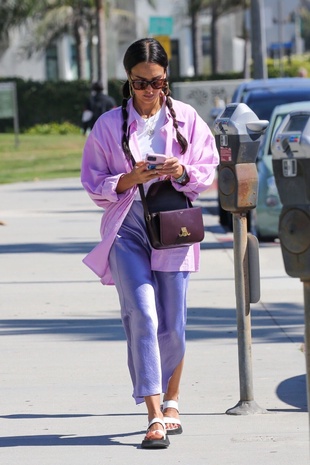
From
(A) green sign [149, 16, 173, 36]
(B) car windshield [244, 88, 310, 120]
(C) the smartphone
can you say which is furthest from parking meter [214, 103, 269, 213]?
(A) green sign [149, 16, 173, 36]

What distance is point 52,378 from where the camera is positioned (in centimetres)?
755

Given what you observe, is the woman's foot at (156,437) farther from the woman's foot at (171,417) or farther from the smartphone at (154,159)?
the smartphone at (154,159)

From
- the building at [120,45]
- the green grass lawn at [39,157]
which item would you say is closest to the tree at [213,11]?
the building at [120,45]

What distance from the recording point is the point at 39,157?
3288 centimetres

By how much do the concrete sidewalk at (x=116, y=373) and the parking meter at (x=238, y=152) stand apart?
3.58ft

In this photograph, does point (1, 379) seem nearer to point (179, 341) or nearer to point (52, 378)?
point (52, 378)

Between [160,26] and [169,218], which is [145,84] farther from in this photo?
[160,26]

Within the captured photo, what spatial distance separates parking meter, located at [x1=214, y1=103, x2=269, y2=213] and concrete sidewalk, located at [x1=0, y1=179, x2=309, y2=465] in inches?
43.0

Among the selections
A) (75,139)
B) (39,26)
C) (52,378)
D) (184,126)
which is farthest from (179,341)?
(39,26)

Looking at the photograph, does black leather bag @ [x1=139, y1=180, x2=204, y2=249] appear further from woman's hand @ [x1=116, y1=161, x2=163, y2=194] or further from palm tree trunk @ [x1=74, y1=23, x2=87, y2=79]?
palm tree trunk @ [x1=74, y1=23, x2=87, y2=79]

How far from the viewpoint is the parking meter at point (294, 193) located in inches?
161

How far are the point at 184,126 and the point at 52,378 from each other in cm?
200

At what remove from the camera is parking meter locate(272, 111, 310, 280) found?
4102 millimetres

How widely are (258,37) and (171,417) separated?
17.8 meters
